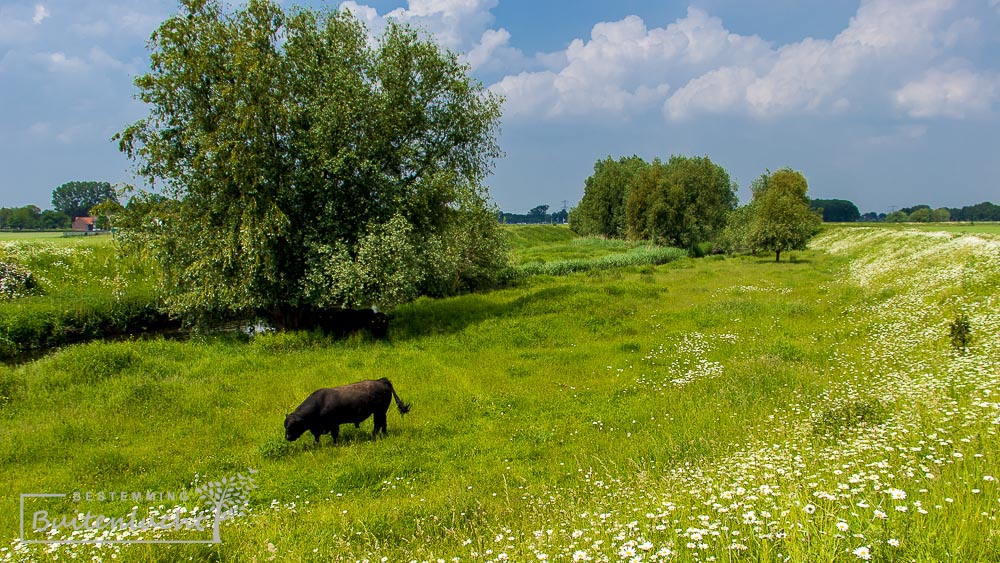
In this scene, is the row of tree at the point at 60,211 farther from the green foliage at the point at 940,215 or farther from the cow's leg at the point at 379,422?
the green foliage at the point at 940,215

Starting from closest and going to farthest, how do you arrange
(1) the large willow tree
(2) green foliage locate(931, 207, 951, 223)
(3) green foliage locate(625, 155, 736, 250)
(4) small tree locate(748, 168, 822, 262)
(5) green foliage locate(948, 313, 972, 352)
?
(5) green foliage locate(948, 313, 972, 352) → (1) the large willow tree → (4) small tree locate(748, 168, 822, 262) → (3) green foliage locate(625, 155, 736, 250) → (2) green foliage locate(931, 207, 951, 223)

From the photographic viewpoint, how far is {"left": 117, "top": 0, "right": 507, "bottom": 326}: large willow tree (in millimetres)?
21859

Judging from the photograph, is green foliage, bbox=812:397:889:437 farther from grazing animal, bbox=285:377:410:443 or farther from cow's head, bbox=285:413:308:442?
cow's head, bbox=285:413:308:442

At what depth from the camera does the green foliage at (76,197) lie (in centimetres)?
11556

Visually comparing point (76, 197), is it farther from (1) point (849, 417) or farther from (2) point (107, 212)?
(1) point (849, 417)

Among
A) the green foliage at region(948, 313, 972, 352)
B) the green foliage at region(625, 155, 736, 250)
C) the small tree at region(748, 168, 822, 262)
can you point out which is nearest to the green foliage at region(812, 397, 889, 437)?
the green foliage at region(948, 313, 972, 352)

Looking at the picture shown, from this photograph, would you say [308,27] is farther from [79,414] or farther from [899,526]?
[899,526]

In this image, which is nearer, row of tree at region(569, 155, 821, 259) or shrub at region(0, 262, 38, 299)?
shrub at region(0, 262, 38, 299)

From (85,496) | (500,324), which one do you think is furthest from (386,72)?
→ (85,496)

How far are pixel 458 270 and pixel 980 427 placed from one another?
3261 centimetres

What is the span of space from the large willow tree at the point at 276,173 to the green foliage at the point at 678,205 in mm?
58538

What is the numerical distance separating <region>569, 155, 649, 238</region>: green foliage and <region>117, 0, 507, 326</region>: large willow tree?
2969 inches

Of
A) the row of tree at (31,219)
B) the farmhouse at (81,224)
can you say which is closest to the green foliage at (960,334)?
the farmhouse at (81,224)

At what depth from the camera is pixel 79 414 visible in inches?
552
